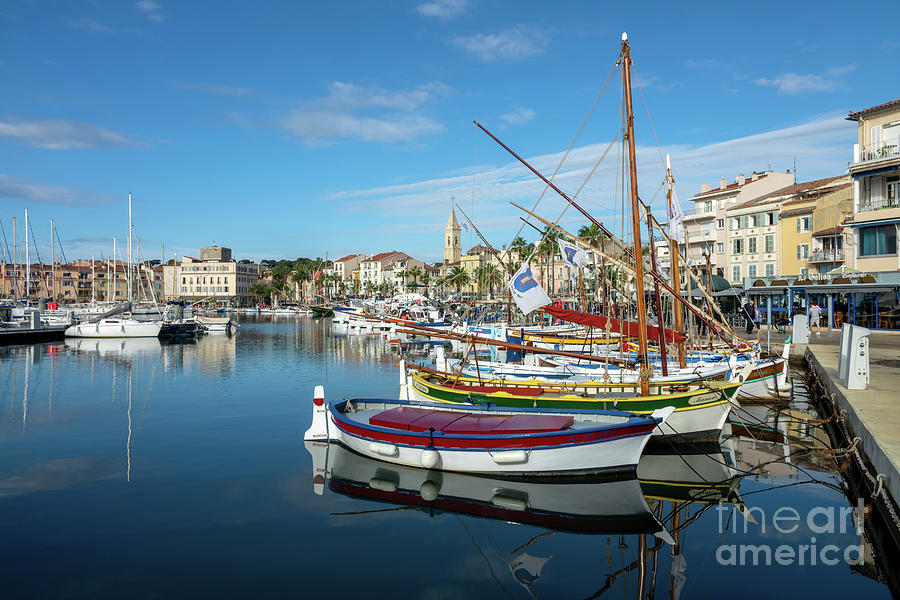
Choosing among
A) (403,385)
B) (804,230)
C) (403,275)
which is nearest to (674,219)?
(403,385)

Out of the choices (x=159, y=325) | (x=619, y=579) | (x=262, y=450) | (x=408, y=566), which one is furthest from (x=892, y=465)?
(x=159, y=325)

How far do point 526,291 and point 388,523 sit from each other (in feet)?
34.5

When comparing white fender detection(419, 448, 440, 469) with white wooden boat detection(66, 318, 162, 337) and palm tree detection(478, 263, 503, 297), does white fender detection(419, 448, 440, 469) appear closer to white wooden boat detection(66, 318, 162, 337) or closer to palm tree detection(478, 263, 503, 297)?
palm tree detection(478, 263, 503, 297)

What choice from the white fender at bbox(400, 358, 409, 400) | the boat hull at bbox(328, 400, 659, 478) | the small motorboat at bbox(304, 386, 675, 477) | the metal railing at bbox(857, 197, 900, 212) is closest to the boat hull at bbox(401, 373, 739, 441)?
the small motorboat at bbox(304, 386, 675, 477)

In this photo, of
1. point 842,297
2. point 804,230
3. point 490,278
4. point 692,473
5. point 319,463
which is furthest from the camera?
point 490,278

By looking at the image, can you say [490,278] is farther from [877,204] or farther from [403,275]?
[403,275]

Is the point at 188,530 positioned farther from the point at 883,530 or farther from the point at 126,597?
the point at 883,530

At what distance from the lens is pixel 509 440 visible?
16000mm

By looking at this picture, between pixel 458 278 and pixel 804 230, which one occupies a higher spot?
pixel 804 230

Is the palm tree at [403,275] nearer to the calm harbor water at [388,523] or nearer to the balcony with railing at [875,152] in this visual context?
the balcony with railing at [875,152]

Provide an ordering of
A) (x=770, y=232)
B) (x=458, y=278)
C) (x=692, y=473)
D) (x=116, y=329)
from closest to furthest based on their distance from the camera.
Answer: (x=692, y=473), (x=770, y=232), (x=116, y=329), (x=458, y=278)

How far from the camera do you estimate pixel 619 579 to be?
11.2 metres

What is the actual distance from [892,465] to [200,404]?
2778 centimetres

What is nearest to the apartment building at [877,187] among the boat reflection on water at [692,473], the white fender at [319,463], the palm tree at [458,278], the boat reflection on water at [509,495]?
the boat reflection on water at [692,473]
